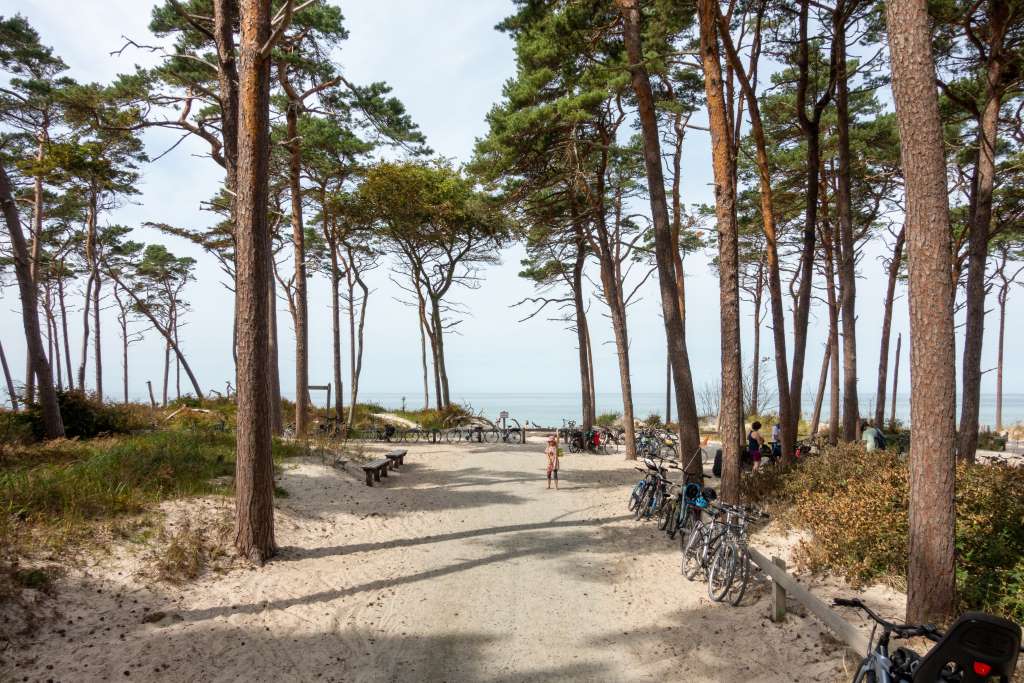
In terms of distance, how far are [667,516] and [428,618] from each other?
4576mm

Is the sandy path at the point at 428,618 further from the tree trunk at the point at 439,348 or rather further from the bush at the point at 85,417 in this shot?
the tree trunk at the point at 439,348

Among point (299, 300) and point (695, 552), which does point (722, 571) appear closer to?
point (695, 552)

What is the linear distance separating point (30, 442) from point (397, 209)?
14.8 metres

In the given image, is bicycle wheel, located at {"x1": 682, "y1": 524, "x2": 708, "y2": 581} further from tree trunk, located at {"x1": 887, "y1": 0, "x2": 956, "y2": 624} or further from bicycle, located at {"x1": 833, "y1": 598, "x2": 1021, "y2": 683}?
bicycle, located at {"x1": 833, "y1": 598, "x2": 1021, "y2": 683}

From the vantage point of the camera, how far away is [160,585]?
5.84 meters

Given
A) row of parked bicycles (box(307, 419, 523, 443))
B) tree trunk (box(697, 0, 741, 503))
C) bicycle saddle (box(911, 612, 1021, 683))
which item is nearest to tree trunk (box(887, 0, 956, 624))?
bicycle saddle (box(911, 612, 1021, 683))

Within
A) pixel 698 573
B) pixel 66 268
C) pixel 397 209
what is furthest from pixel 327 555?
pixel 66 268

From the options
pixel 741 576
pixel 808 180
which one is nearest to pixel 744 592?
pixel 741 576

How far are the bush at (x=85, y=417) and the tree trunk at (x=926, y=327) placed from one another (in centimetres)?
1449

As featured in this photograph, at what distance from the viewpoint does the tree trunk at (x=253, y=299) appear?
701 cm

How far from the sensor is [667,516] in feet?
29.3

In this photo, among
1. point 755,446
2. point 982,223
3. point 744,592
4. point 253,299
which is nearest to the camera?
Result: point 744,592

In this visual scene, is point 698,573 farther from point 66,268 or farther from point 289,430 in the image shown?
point 66,268

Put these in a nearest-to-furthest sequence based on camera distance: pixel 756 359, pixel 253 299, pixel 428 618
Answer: pixel 428 618 → pixel 253 299 → pixel 756 359
